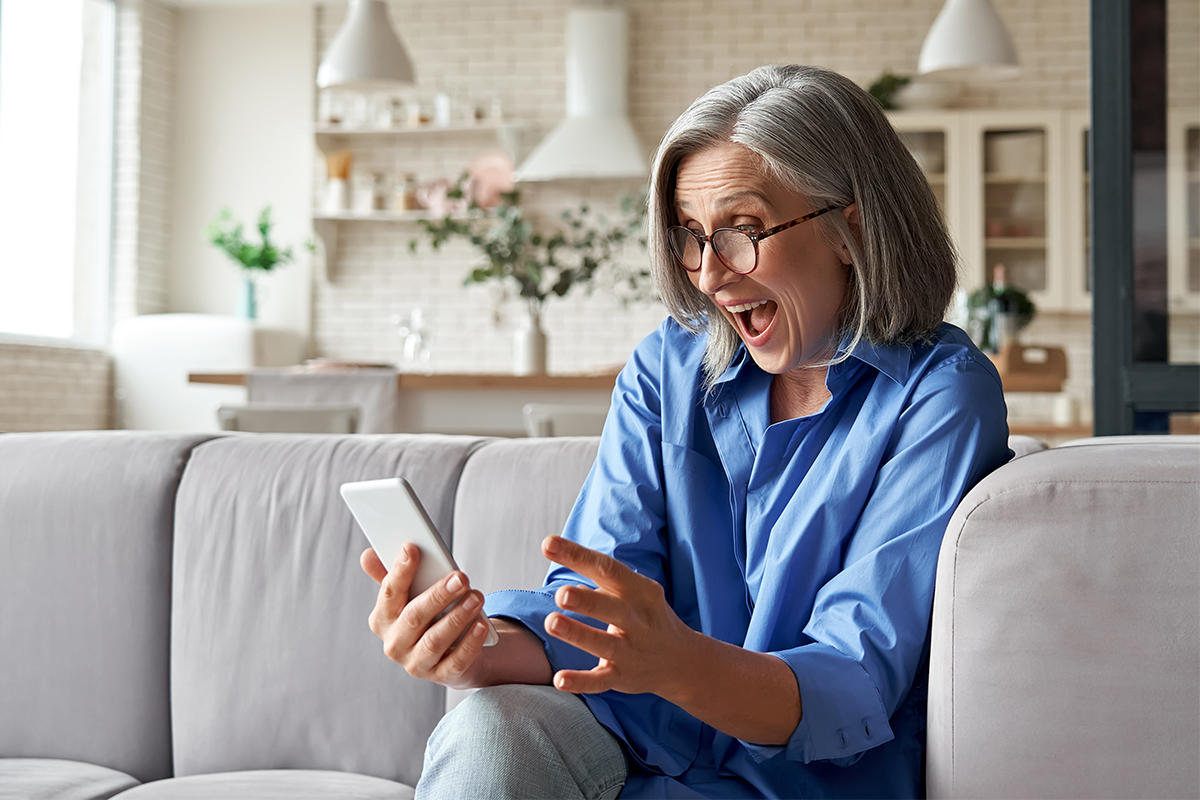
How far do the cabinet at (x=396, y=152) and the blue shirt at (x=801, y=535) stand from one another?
5674 millimetres

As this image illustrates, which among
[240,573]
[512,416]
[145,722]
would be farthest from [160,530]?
[512,416]

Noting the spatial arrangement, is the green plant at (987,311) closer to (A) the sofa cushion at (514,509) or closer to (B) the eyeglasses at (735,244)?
(A) the sofa cushion at (514,509)

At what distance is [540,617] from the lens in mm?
1218

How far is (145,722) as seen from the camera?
1690mm

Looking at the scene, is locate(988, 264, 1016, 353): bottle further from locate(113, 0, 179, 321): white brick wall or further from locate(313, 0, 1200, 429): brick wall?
locate(113, 0, 179, 321): white brick wall

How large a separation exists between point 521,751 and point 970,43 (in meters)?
4.22

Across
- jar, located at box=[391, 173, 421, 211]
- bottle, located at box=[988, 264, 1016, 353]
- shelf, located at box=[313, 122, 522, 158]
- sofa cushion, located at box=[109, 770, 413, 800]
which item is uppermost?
shelf, located at box=[313, 122, 522, 158]

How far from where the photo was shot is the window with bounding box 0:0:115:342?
19.9ft

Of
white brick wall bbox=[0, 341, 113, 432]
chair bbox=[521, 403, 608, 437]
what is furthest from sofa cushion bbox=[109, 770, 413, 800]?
white brick wall bbox=[0, 341, 113, 432]

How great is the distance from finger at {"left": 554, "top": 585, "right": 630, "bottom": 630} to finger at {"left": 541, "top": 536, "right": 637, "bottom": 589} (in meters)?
0.01

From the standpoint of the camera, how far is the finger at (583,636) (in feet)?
2.79

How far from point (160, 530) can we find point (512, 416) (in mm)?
2212

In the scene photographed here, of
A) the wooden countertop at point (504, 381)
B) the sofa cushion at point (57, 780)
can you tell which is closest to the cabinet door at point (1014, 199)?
the wooden countertop at point (504, 381)

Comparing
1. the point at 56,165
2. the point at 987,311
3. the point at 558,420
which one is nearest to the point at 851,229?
the point at 558,420
